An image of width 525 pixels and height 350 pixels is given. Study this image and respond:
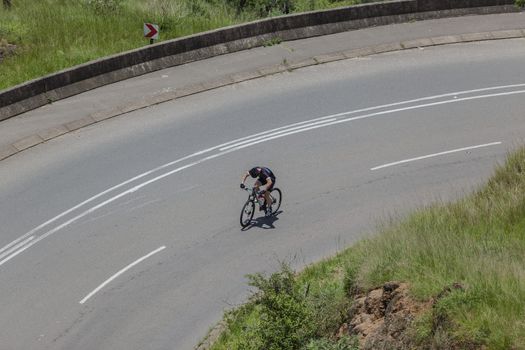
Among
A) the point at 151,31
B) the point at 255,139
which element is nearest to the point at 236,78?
the point at 151,31

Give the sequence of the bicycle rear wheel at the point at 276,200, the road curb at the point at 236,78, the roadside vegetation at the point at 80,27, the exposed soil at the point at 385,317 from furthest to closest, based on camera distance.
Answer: the roadside vegetation at the point at 80,27
the road curb at the point at 236,78
the bicycle rear wheel at the point at 276,200
the exposed soil at the point at 385,317

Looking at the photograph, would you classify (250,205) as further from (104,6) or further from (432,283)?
(104,6)

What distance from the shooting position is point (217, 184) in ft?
64.1

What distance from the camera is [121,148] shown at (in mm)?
20797

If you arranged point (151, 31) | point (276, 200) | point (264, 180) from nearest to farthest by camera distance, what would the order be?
1. point (264, 180)
2. point (276, 200)
3. point (151, 31)

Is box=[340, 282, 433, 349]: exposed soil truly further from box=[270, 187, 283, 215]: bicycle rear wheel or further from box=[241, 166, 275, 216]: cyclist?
box=[270, 187, 283, 215]: bicycle rear wheel

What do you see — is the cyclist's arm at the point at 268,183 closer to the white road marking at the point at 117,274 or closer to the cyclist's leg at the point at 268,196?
the cyclist's leg at the point at 268,196

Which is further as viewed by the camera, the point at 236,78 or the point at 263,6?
the point at 263,6

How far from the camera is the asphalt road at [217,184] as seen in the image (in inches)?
640

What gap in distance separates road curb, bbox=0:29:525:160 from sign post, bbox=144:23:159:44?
2.35 m

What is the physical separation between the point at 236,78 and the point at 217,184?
5402mm

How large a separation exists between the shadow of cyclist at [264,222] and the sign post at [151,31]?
846 cm

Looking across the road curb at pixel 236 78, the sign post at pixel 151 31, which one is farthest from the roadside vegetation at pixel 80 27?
the road curb at pixel 236 78

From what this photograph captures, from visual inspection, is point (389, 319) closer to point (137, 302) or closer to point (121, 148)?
point (137, 302)
